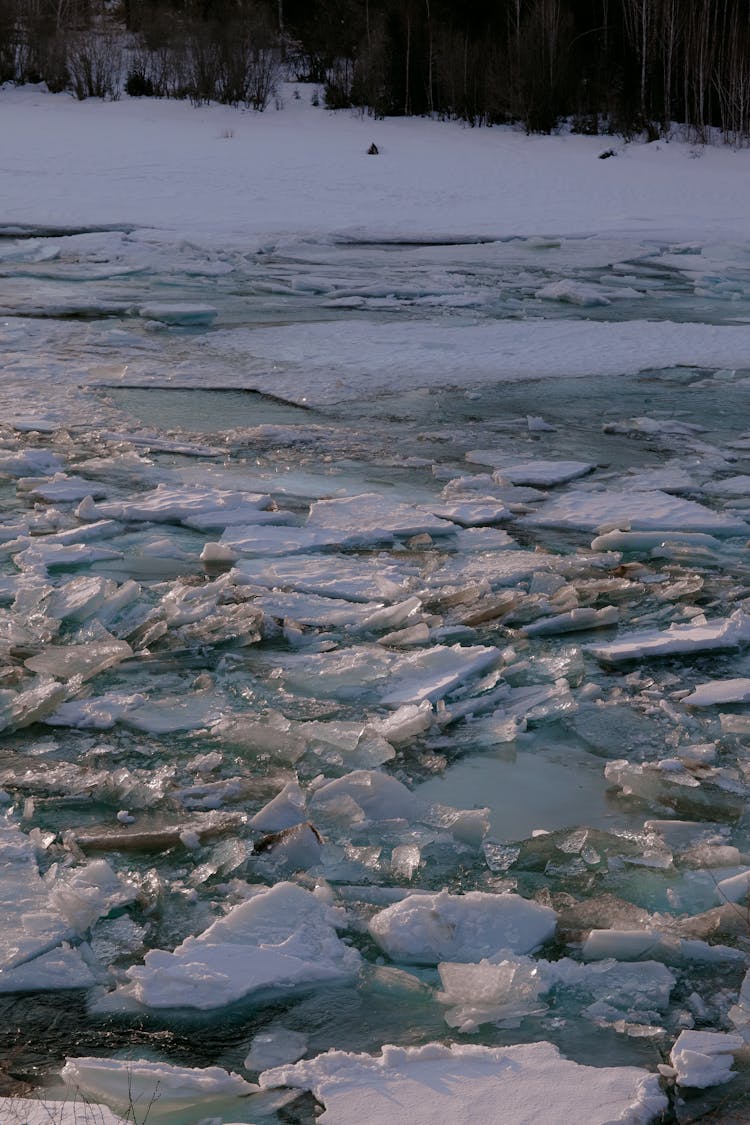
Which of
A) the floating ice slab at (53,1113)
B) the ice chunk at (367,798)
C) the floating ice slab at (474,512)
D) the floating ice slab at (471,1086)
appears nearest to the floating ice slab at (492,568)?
the floating ice slab at (474,512)

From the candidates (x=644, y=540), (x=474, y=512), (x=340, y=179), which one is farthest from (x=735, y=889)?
(x=340, y=179)

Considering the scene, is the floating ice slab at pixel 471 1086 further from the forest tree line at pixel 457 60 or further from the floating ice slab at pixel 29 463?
the forest tree line at pixel 457 60

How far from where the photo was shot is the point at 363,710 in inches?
118

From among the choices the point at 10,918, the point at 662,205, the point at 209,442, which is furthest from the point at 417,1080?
the point at 662,205

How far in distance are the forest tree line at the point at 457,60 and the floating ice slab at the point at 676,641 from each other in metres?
17.3

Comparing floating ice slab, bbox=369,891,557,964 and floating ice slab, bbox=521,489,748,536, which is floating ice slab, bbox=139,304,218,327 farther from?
floating ice slab, bbox=369,891,557,964

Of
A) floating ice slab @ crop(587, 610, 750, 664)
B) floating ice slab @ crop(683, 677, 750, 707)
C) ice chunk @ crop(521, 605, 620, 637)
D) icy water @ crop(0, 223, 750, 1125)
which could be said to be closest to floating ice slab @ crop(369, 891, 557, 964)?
icy water @ crop(0, 223, 750, 1125)

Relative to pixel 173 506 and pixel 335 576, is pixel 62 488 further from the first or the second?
pixel 335 576

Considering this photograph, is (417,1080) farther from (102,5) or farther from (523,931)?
(102,5)

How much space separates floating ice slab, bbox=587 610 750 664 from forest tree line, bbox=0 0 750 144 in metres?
17.3

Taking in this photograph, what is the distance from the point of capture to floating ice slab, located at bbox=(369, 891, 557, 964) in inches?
82.2

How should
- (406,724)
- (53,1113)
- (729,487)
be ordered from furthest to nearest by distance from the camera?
(729,487) → (406,724) → (53,1113)

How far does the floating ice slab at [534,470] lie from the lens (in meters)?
4.97

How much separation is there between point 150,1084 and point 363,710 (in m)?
1.35
